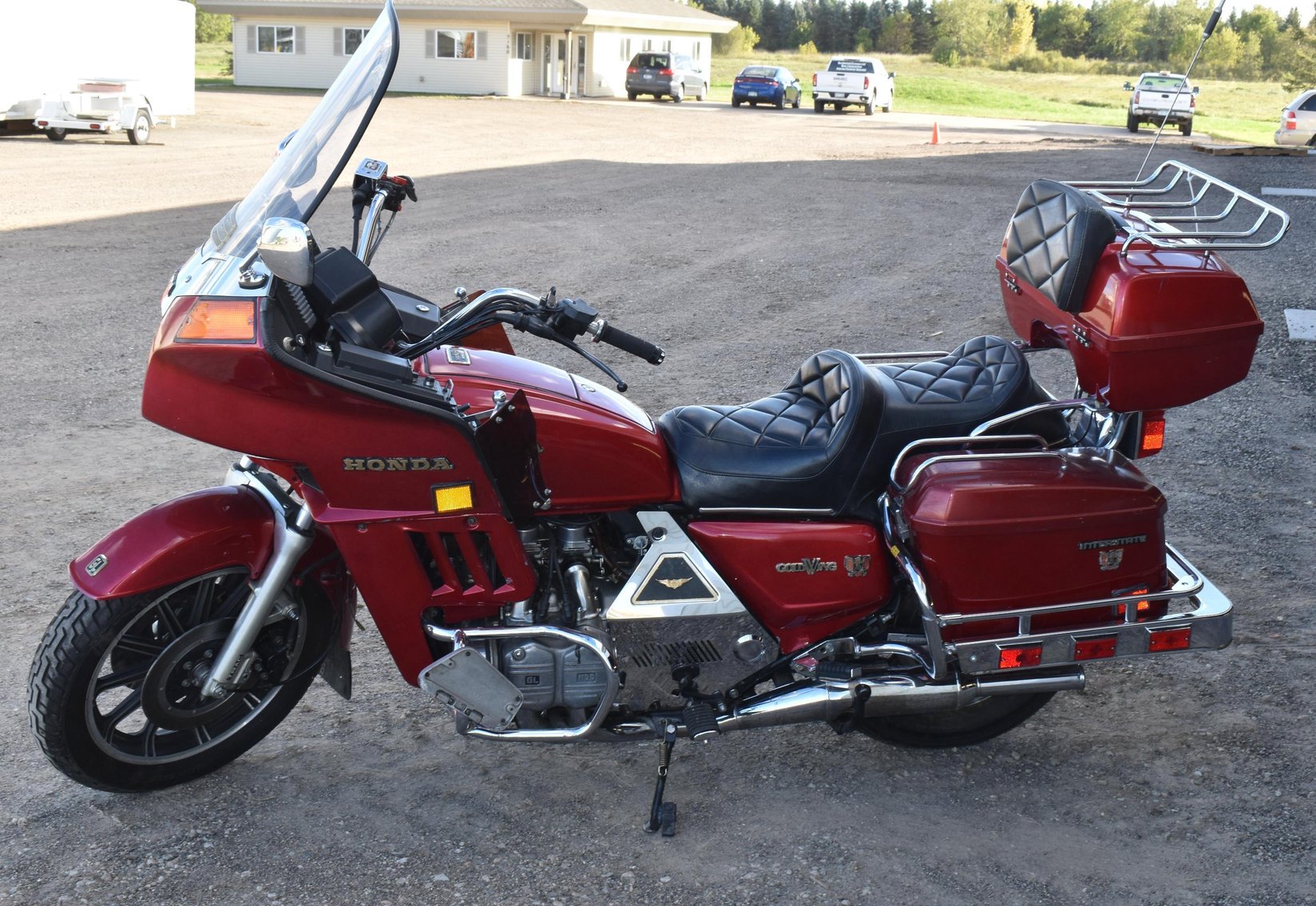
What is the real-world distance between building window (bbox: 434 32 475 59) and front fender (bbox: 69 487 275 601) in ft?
128

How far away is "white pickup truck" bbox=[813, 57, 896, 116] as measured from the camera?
119ft

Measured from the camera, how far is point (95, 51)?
75.4 feet

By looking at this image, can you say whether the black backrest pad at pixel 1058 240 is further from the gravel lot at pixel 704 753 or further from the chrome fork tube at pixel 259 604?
the chrome fork tube at pixel 259 604

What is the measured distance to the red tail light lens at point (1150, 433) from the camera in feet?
11.6

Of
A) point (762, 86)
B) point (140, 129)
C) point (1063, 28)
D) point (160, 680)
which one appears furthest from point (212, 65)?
point (160, 680)

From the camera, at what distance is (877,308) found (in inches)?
372

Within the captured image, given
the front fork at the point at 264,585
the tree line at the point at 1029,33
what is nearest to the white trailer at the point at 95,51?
the front fork at the point at 264,585

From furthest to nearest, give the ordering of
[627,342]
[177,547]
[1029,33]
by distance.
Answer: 1. [1029,33]
2. [177,547]
3. [627,342]

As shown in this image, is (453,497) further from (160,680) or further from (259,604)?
(160,680)

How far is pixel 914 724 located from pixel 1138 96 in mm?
30640

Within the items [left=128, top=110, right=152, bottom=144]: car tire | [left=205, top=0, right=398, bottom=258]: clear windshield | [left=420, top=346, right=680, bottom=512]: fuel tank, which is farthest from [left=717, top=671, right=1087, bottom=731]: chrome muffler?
[left=128, top=110, right=152, bottom=144]: car tire

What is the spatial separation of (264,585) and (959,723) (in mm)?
2127

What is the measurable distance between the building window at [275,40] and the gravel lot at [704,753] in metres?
33.4

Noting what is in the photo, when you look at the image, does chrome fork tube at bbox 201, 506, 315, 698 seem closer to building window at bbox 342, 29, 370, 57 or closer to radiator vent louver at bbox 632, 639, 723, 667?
radiator vent louver at bbox 632, 639, 723, 667
